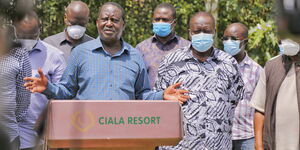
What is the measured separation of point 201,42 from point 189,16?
501 centimetres

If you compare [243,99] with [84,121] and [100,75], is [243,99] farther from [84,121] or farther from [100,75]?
[84,121]

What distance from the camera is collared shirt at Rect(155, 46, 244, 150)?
4.78m

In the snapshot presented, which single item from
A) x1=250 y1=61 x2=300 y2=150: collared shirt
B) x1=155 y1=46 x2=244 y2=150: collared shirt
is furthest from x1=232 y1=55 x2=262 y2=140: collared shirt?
x1=250 y1=61 x2=300 y2=150: collared shirt

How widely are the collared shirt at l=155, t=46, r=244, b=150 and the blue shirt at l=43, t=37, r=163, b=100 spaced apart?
361mm

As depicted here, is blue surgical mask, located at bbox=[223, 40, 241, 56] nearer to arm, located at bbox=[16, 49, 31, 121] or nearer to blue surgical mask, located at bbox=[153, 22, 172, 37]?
blue surgical mask, located at bbox=[153, 22, 172, 37]

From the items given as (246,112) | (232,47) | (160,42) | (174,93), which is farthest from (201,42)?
(232,47)

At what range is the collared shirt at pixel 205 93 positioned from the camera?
4777mm

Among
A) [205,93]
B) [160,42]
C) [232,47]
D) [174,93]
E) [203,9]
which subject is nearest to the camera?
[174,93]

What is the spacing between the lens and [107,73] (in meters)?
4.50

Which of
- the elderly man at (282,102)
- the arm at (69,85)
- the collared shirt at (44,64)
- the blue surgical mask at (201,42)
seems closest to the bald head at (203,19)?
the blue surgical mask at (201,42)

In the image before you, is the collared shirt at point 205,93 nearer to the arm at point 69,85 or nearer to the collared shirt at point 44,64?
the arm at point 69,85

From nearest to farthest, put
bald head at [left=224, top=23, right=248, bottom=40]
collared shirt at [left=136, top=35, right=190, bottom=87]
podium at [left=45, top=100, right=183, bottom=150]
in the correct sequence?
podium at [left=45, top=100, right=183, bottom=150], collared shirt at [left=136, top=35, right=190, bottom=87], bald head at [left=224, top=23, right=248, bottom=40]

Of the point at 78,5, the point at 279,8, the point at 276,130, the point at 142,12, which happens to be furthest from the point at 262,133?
the point at 142,12

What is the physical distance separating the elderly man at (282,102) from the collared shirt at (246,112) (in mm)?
1334
